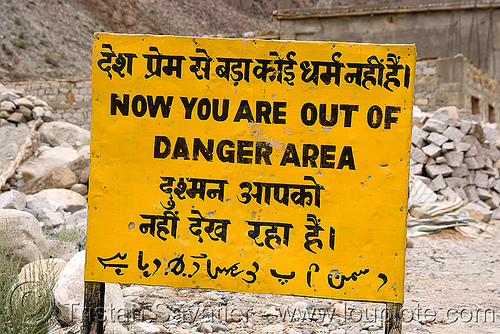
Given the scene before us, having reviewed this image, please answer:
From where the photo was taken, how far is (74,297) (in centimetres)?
334

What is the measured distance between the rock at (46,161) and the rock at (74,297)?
688cm

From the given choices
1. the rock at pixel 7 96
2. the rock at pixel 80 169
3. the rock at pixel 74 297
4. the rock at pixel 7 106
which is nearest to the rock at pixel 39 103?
the rock at pixel 7 96

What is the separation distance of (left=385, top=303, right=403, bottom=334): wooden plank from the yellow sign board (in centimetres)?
11

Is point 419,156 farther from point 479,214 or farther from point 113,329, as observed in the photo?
point 113,329

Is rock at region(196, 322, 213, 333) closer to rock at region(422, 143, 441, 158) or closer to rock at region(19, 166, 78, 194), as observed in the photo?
rock at region(19, 166, 78, 194)

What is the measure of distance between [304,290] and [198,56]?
1.28 meters

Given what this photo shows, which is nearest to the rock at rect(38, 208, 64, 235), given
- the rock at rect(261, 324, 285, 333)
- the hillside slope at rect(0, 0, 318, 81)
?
the rock at rect(261, 324, 285, 333)

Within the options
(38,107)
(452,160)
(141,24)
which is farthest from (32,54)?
(452,160)

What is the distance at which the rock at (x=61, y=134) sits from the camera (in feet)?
40.8

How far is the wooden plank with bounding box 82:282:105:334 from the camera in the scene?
2615 mm

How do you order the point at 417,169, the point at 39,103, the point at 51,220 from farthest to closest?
the point at 39,103
the point at 417,169
the point at 51,220

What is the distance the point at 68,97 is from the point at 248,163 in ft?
44.8

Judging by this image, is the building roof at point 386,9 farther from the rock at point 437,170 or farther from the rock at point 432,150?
the rock at point 437,170

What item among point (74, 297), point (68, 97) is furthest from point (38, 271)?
point (68, 97)
